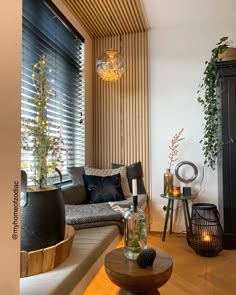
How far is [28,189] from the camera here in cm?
138

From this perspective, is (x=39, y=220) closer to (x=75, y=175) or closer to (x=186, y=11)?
(x=75, y=175)

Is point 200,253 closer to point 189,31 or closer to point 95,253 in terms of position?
point 95,253

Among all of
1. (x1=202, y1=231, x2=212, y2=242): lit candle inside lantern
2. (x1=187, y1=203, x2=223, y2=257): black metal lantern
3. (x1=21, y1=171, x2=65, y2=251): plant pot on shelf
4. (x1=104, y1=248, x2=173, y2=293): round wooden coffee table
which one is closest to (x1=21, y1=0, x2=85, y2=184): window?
(x1=21, y1=171, x2=65, y2=251): plant pot on shelf

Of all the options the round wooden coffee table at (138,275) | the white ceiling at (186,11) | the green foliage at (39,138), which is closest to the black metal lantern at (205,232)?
the round wooden coffee table at (138,275)

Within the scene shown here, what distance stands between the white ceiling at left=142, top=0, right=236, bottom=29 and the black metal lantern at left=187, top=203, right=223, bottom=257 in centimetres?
234

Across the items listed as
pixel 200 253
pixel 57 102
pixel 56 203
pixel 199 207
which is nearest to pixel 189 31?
pixel 57 102

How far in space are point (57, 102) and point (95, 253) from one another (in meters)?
1.77

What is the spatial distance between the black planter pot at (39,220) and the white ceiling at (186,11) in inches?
103

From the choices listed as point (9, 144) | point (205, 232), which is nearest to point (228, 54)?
point (205, 232)

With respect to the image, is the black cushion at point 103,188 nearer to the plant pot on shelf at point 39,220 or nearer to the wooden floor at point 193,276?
the wooden floor at point 193,276

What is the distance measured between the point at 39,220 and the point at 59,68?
2.05m

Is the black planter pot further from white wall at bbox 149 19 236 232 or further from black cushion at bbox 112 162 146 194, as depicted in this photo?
white wall at bbox 149 19 236 232

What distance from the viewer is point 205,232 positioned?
2658mm

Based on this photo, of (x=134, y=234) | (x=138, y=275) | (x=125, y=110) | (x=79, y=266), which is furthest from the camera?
(x=125, y=110)
